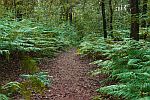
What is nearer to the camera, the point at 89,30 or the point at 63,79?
the point at 63,79

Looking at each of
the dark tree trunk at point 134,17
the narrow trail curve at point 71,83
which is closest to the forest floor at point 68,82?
the narrow trail curve at point 71,83

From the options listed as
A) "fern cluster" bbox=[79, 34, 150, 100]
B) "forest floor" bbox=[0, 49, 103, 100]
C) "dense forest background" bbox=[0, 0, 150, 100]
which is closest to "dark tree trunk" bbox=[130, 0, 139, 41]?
"dense forest background" bbox=[0, 0, 150, 100]

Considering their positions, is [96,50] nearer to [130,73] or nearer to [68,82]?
[68,82]

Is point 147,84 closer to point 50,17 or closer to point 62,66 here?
point 62,66

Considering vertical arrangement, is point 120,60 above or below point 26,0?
below

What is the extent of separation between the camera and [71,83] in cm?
960

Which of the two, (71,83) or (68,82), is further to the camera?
(68,82)

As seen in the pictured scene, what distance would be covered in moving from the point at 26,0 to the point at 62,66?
14231mm

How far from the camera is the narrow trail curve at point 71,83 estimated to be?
8188 mm

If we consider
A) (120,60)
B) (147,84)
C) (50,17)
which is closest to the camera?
(147,84)

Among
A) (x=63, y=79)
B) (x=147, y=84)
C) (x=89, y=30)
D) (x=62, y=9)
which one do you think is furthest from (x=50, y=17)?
(x=147, y=84)

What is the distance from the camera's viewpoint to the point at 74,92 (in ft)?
28.0

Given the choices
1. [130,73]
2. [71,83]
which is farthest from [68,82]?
[130,73]

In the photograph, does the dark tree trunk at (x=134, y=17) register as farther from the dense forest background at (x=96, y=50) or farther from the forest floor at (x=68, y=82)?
the forest floor at (x=68, y=82)
